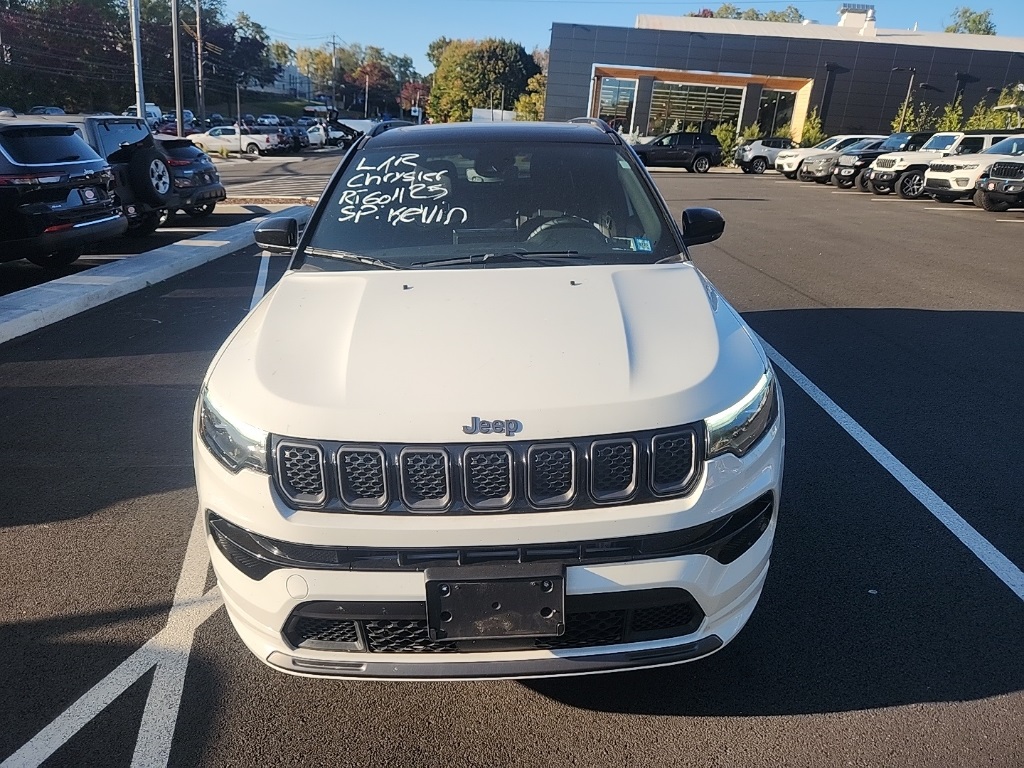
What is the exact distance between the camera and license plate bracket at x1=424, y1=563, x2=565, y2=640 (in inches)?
83.7

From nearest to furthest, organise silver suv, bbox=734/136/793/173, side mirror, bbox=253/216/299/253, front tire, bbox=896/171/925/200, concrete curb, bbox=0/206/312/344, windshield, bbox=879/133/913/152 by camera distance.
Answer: side mirror, bbox=253/216/299/253 → concrete curb, bbox=0/206/312/344 → front tire, bbox=896/171/925/200 → windshield, bbox=879/133/913/152 → silver suv, bbox=734/136/793/173

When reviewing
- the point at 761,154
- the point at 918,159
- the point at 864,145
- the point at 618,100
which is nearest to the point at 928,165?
the point at 918,159

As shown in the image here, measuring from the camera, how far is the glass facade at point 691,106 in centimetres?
4531

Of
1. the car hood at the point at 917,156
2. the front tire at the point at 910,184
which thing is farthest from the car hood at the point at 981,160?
the front tire at the point at 910,184

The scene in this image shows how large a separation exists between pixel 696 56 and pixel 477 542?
48313 mm

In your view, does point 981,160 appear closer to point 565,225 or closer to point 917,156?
point 917,156

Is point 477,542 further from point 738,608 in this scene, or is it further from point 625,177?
point 625,177

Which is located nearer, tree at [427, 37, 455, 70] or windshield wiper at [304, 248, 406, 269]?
windshield wiper at [304, 248, 406, 269]

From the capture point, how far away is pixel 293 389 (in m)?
2.34

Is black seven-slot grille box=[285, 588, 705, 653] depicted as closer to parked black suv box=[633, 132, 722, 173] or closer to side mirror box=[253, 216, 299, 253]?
side mirror box=[253, 216, 299, 253]

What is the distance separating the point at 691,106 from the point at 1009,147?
1156 inches

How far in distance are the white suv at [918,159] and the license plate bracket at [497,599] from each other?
22.5 m

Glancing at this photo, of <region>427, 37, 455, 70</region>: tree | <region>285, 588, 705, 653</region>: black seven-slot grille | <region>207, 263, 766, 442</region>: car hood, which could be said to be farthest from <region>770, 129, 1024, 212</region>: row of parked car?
<region>427, 37, 455, 70</region>: tree

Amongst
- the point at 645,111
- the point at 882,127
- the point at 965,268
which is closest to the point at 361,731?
the point at 965,268
